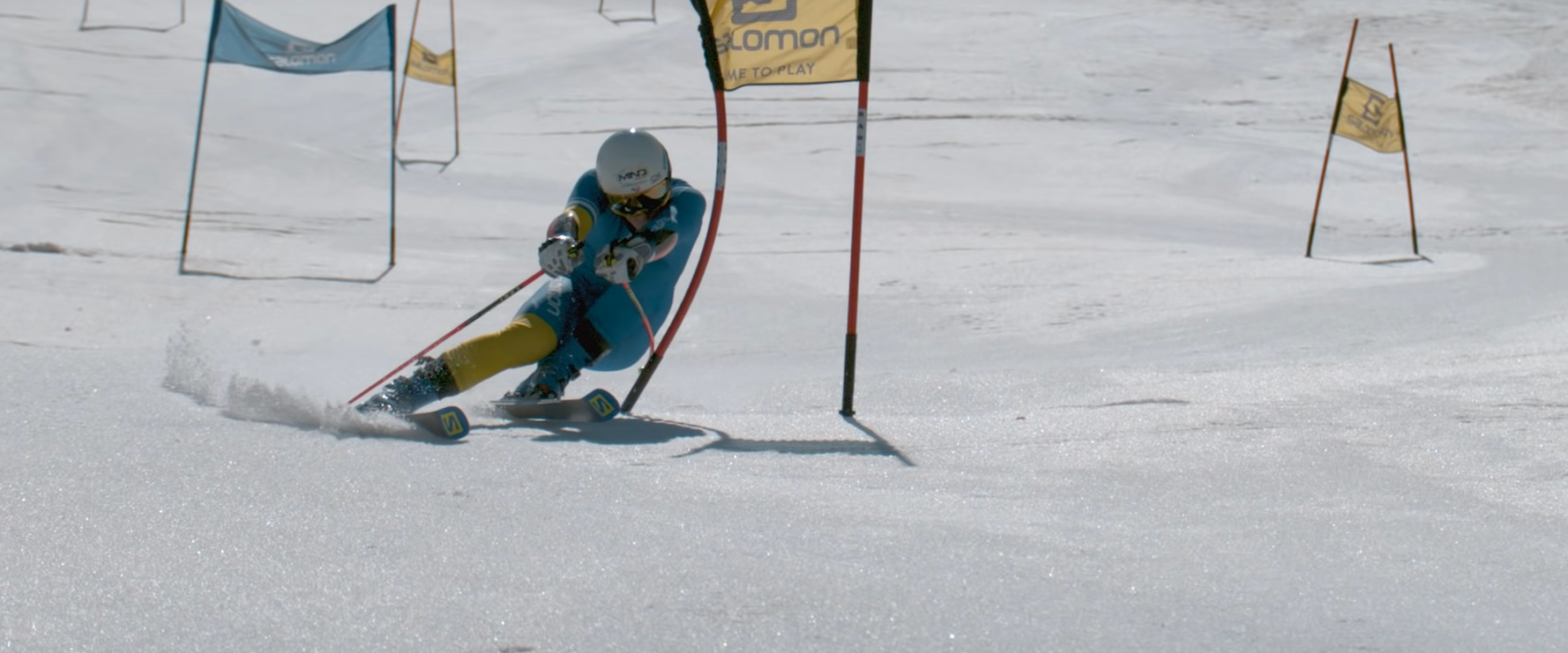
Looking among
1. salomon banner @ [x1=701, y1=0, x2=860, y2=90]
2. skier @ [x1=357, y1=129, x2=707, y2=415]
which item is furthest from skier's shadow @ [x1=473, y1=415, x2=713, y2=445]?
salomon banner @ [x1=701, y1=0, x2=860, y2=90]

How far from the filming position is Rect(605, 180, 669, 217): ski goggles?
6.23 m

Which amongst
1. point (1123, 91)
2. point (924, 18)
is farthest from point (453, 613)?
point (924, 18)

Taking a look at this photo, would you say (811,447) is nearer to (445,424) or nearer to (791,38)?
(445,424)

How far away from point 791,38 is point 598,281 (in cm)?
126

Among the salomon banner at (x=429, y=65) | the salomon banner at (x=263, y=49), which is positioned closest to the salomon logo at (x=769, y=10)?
the salomon banner at (x=263, y=49)

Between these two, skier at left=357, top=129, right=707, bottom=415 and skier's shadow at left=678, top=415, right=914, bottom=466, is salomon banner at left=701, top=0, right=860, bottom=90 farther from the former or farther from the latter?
skier's shadow at left=678, top=415, right=914, bottom=466

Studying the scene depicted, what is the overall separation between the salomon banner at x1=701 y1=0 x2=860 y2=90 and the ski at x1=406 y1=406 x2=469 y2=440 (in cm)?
176

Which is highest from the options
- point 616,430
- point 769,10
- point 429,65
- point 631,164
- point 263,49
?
point 769,10

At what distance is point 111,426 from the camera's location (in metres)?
4.80

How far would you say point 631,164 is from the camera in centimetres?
607

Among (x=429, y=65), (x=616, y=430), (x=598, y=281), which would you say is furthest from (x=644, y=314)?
(x=429, y=65)

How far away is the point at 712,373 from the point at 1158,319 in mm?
3163

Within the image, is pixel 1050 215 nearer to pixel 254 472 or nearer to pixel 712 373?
pixel 712 373

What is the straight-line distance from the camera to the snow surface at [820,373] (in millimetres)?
3227
